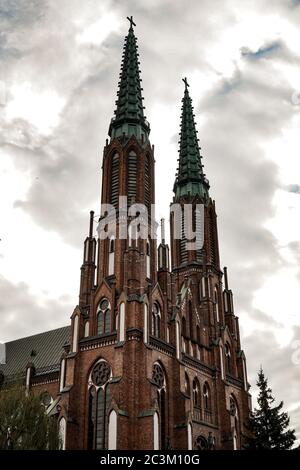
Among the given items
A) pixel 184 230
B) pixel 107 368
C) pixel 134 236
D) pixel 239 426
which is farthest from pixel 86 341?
A: pixel 184 230

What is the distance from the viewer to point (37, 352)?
6644 cm

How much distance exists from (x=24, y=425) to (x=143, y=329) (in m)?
12.4

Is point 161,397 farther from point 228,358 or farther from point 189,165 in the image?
point 189,165

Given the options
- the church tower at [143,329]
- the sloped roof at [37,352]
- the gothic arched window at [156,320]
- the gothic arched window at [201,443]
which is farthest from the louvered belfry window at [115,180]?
the gothic arched window at [201,443]

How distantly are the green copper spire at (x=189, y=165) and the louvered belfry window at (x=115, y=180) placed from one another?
50.6 feet

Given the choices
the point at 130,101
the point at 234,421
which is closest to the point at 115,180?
the point at 130,101

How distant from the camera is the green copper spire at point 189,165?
2904 inches

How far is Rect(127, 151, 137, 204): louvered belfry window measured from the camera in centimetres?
5681

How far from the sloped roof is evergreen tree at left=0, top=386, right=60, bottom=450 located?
19448 mm

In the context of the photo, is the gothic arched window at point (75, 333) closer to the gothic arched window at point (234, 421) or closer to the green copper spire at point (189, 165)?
the gothic arched window at point (234, 421)
